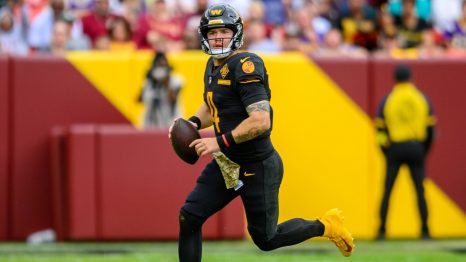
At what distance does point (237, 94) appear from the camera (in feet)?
24.0

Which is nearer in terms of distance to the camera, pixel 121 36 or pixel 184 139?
pixel 184 139

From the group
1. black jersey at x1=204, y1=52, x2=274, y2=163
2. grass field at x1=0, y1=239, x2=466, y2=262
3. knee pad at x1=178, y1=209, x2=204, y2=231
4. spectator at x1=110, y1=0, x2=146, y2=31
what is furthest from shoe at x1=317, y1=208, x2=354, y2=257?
spectator at x1=110, y1=0, x2=146, y2=31

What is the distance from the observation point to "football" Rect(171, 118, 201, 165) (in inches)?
290

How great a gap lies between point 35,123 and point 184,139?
5.61 meters

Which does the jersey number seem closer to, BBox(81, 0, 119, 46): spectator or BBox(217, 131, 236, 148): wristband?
BBox(217, 131, 236, 148): wristband

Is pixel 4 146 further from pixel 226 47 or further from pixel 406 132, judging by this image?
pixel 226 47

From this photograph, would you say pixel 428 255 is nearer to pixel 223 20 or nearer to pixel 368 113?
pixel 368 113

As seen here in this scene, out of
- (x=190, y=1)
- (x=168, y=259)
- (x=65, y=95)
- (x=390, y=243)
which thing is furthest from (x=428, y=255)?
(x=190, y=1)

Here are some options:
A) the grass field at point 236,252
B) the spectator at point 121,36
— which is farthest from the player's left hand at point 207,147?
the spectator at point 121,36

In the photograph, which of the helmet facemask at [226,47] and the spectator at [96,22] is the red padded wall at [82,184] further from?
the helmet facemask at [226,47]

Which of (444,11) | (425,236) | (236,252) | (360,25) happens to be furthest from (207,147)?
(444,11)

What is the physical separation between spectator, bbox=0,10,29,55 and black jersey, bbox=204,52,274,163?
636 centimetres

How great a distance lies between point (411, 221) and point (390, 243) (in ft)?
2.49

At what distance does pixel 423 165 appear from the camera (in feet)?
41.4
